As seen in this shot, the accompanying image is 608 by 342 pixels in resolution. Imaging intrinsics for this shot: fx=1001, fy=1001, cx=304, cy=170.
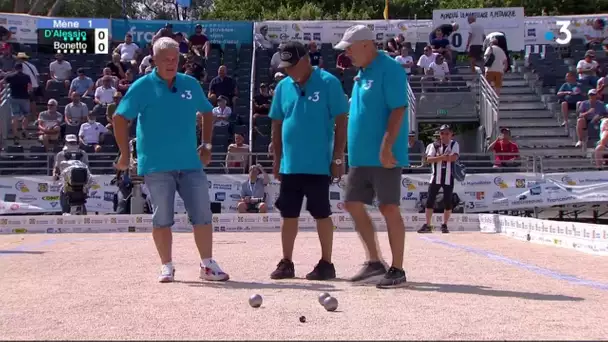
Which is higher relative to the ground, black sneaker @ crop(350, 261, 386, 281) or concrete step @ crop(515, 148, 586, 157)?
concrete step @ crop(515, 148, 586, 157)

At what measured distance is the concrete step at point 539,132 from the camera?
24.0 m

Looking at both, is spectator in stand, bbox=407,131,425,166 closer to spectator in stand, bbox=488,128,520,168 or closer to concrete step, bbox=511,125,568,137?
spectator in stand, bbox=488,128,520,168

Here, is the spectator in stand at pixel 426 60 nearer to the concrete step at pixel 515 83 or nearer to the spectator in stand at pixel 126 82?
the concrete step at pixel 515 83

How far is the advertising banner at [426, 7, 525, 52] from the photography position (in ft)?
88.5

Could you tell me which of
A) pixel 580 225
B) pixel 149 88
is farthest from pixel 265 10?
pixel 149 88

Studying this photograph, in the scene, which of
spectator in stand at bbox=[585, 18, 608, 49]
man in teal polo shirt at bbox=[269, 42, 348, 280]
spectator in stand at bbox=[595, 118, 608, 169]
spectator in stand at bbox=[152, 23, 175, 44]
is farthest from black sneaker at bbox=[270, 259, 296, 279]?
spectator in stand at bbox=[585, 18, 608, 49]

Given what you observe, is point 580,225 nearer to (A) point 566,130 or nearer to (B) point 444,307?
(B) point 444,307

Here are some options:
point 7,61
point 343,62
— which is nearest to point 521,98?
point 343,62

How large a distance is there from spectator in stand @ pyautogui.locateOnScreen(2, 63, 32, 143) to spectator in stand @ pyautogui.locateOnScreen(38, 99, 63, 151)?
97 centimetres

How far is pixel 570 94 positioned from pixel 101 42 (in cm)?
1236

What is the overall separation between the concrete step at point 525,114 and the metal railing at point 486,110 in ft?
2.59

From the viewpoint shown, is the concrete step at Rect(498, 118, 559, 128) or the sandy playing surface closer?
the sandy playing surface

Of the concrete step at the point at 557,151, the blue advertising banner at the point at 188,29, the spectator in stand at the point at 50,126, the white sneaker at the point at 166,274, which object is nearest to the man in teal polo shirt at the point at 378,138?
the white sneaker at the point at 166,274

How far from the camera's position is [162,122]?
790 cm
